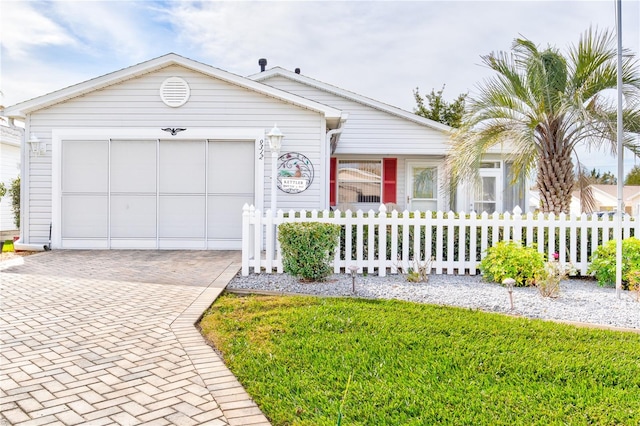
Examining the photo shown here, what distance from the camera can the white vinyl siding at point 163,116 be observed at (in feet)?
31.0

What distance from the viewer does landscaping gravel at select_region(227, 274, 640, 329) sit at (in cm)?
471

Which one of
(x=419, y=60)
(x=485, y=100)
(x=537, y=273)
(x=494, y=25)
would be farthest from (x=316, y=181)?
(x=419, y=60)

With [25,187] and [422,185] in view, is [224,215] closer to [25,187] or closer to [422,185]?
[25,187]

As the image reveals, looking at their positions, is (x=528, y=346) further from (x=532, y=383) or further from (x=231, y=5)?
(x=231, y=5)

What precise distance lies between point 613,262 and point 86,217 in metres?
10.0

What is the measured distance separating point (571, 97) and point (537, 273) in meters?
3.57

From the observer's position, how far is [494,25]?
1037cm

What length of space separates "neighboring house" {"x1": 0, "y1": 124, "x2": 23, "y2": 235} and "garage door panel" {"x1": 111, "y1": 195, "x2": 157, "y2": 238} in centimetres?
881

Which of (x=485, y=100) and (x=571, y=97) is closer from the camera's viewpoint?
(x=571, y=97)

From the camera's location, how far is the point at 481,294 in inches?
218

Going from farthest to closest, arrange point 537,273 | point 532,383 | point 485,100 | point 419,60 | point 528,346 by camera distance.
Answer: point 419,60
point 485,100
point 537,273
point 528,346
point 532,383

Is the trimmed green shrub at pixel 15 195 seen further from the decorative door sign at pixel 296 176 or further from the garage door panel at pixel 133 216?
the decorative door sign at pixel 296 176

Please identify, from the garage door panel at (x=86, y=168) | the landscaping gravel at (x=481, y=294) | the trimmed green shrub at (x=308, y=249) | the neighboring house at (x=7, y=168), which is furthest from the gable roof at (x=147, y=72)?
the neighboring house at (x=7, y=168)

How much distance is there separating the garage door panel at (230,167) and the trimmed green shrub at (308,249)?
3803mm
